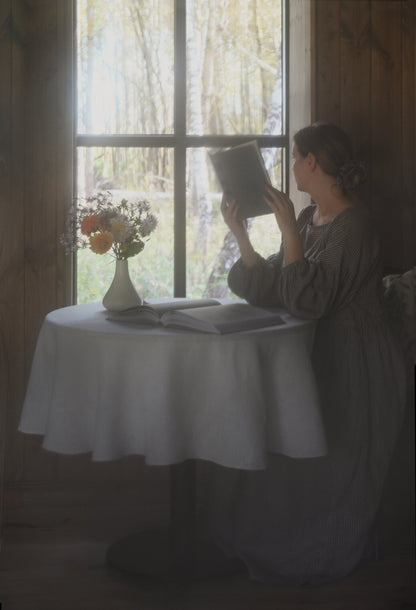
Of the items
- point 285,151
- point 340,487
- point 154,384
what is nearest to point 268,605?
point 340,487

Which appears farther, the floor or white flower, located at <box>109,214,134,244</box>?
white flower, located at <box>109,214,134,244</box>

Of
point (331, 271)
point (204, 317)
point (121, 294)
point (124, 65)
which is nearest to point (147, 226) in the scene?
point (121, 294)

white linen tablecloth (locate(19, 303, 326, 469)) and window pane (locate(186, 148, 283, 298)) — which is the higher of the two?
window pane (locate(186, 148, 283, 298))

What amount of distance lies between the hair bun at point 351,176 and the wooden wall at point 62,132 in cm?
60

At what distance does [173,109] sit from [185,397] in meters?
1.60

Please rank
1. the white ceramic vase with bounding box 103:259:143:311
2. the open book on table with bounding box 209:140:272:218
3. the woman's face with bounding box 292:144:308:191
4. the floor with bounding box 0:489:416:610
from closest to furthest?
the floor with bounding box 0:489:416:610, the open book on table with bounding box 209:140:272:218, the white ceramic vase with bounding box 103:259:143:311, the woman's face with bounding box 292:144:308:191

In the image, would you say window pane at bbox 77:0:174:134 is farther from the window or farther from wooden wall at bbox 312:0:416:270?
wooden wall at bbox 312:0:416:270

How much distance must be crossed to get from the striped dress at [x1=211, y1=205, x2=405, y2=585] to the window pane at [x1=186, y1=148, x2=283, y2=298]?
2.38 feet

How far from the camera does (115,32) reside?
3.00 metres

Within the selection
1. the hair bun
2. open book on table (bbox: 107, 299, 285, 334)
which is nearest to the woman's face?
the hair bun

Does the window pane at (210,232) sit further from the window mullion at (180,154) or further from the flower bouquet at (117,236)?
the flower bouquet at (117,236)

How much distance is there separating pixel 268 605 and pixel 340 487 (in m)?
0.45

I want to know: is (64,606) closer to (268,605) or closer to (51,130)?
(268,605)

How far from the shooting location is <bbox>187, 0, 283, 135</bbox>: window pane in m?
3.02
